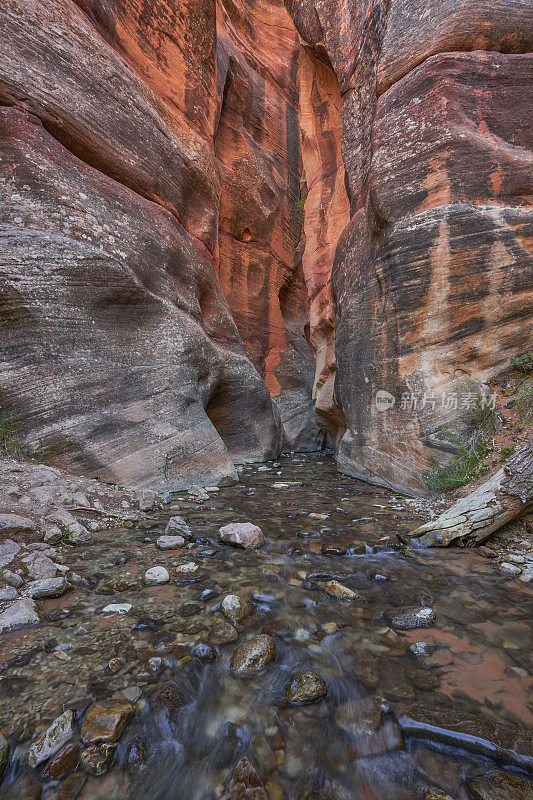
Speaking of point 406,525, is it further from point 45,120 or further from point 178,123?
point 178,123

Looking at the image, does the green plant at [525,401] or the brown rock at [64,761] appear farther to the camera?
the green plant at [525,401]

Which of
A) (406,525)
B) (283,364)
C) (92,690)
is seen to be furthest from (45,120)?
(283,364)

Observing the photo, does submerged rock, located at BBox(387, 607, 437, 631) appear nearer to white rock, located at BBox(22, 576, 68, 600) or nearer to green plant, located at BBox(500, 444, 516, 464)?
white rock, located at BBox(22, 576, 68, 600)

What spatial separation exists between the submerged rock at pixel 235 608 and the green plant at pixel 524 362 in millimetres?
4986

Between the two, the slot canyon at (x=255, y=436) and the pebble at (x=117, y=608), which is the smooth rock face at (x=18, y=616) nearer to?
the slot canyon at (x=255, y=436)

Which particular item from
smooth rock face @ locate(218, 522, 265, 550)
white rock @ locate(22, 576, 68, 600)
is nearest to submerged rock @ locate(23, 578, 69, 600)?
white rock @ locate(22, 576, 68, 600)

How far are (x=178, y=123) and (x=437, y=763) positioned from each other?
11358 mm

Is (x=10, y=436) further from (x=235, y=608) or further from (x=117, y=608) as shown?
(x=235, y=608)

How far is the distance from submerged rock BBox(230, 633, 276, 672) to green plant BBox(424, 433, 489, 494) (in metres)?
3.75

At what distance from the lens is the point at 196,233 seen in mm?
8945

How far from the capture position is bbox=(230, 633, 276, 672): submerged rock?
186cm

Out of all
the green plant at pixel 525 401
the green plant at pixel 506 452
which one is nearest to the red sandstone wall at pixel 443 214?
the green plant at pixel 525 401

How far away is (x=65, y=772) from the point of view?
128 centimetres

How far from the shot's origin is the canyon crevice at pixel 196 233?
17.0ft
